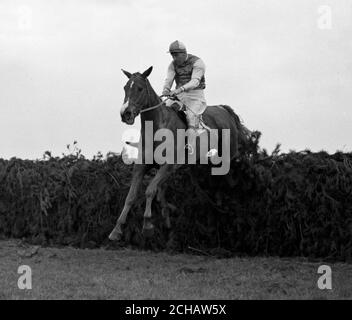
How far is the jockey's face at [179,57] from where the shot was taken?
12.2 metres

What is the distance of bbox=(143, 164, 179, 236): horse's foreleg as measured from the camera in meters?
10.8

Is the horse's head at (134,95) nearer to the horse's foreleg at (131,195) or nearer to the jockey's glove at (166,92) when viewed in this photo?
the jockey's glove at (166,92)

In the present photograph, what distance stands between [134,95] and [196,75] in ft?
6.09

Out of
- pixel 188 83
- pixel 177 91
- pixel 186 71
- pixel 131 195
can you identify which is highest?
pixel 186 71

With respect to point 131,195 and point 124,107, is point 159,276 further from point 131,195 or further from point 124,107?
point 124,107

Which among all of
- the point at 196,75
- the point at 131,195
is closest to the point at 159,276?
the point at 131,195

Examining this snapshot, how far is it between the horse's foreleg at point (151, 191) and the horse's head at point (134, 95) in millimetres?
1074

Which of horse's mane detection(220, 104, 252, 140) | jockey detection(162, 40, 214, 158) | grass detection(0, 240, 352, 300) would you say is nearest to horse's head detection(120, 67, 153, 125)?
jockey detection(162, 40, 214, 158)

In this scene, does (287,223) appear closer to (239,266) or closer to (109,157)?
(239,266)

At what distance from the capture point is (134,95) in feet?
35.7

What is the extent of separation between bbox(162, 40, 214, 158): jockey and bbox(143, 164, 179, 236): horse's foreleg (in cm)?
90

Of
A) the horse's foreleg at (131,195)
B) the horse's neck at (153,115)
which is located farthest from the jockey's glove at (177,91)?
the horse's foreleg at (131,195)

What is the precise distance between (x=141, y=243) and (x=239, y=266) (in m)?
2.97
